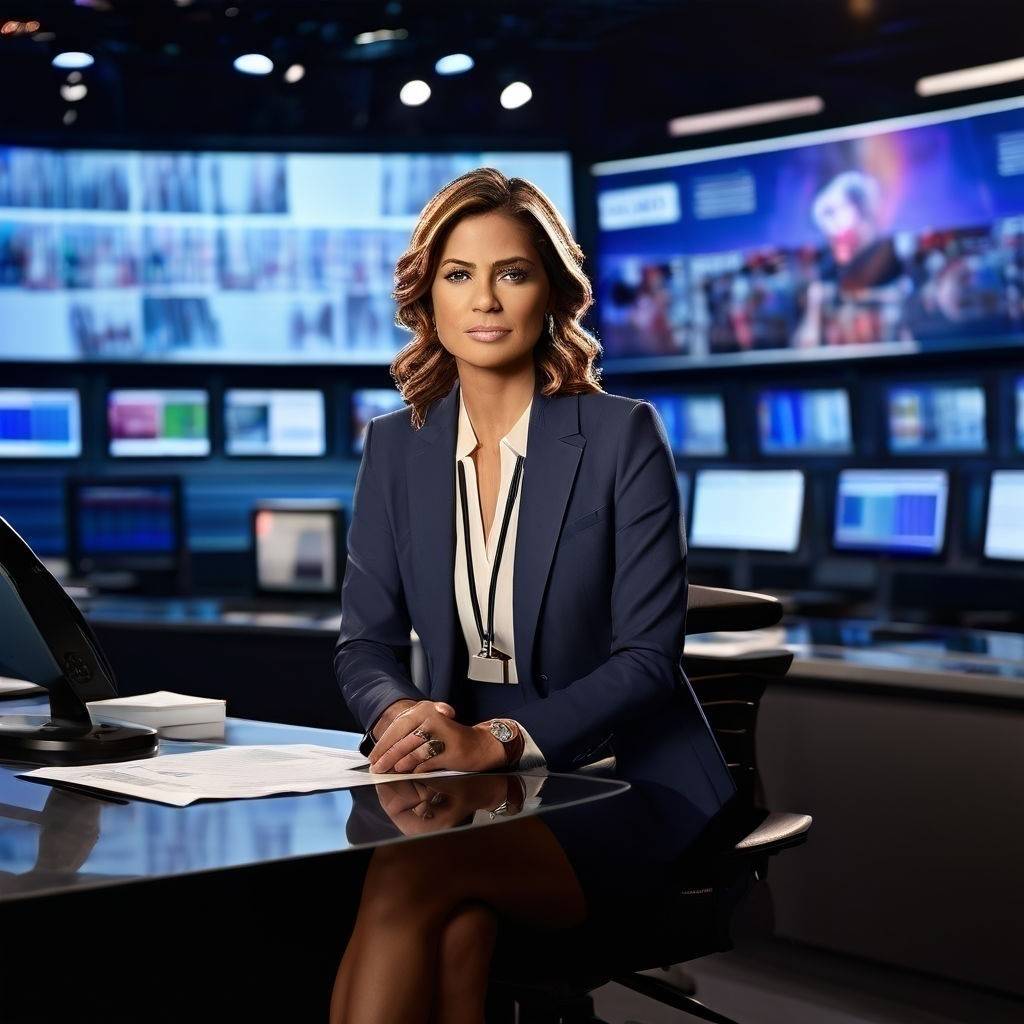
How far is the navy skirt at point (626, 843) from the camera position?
5.19 ft

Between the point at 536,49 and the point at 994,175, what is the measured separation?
6.70 ft

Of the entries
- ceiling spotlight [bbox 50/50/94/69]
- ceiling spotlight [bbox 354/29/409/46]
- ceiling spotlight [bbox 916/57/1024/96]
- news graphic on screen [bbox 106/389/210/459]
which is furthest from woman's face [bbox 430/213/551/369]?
ceiling spotlight [bbox 50/50/94/69]

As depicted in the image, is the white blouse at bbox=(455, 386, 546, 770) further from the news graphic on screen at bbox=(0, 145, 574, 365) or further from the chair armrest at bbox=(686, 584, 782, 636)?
the news graphic on screen at bbox=(0, 145, 574, 365)

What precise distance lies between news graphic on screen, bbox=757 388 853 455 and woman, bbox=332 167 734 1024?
3607 millimetres

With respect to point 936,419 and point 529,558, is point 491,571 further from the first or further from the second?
point 936,419

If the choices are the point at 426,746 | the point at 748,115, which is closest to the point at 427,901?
the point at 426,746

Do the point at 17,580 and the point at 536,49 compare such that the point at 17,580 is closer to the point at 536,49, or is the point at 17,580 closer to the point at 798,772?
the point at 798,772

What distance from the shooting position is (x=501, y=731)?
5.28 ft

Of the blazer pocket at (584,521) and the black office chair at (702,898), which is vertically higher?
the blazer pocket at (584,521)

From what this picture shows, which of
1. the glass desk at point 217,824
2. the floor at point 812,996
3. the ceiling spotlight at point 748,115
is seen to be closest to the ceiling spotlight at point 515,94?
the ceiling spotlight at point 748,115

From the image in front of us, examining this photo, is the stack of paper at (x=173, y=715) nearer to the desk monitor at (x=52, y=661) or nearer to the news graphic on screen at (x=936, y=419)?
the desk monitor at (x=52, y=661)

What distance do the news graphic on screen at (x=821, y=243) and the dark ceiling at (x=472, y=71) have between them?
130 mm

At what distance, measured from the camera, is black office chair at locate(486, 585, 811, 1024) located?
5.09ft

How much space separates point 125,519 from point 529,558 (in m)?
4.04
